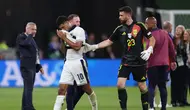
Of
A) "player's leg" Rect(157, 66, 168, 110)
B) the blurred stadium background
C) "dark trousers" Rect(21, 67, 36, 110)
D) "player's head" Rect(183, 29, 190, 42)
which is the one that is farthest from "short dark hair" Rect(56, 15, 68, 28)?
the blurred stadium background

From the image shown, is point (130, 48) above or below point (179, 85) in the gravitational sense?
above

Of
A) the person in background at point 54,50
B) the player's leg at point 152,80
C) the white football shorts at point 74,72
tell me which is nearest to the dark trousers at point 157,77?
the player's leg at point 152,80

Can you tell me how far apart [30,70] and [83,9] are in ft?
66.1

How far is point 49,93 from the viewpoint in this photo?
24.8m

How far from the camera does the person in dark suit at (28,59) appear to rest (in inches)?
667

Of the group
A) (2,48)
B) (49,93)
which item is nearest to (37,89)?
(49,93)

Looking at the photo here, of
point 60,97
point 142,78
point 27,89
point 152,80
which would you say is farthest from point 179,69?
point 60,97

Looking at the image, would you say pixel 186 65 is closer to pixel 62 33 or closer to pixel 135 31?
pixel 135 31

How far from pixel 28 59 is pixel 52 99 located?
5194 millimetres

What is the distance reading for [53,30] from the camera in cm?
3691

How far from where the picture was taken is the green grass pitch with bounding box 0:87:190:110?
1919 cm

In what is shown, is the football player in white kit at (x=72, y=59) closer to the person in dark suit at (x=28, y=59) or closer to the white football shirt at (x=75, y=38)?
the white football shirt at (x=75, y=38)

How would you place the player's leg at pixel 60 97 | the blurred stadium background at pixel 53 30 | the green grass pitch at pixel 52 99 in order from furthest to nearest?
the blurred stadium background at pixel 53 30, the green grass pitch at pixel 52 99, the player's leg at pixel 60 97

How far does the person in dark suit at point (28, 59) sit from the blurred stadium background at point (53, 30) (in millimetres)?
5141
